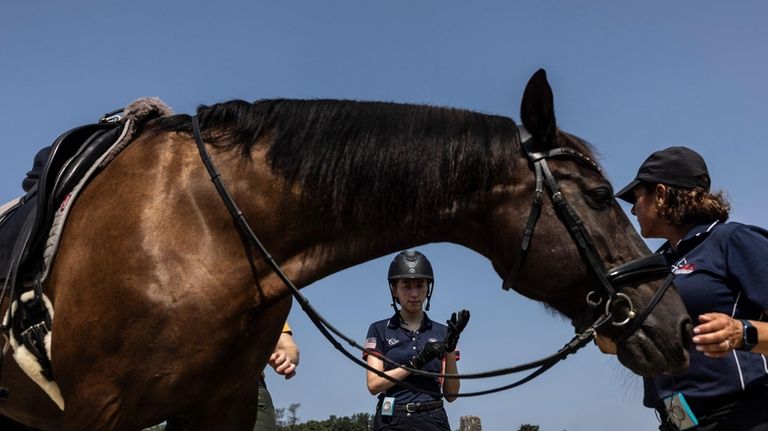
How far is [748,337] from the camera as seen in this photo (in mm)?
3709

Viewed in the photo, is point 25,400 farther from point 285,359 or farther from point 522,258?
point 522,258

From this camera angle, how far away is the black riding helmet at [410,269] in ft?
23.1

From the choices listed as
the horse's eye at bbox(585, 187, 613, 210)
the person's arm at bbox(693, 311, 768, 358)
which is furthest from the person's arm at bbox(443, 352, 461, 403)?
the person's arm at bbox(693, 311, 768, 358)

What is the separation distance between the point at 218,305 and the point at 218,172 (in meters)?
0.71

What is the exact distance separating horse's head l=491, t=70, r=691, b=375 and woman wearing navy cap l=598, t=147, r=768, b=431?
196mm

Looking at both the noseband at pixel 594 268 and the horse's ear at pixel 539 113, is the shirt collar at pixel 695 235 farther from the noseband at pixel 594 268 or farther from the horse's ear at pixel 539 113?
the horse's ear at pixel 539 113

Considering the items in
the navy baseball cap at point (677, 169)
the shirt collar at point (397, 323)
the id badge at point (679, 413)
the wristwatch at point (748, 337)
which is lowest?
the id badge at point (679, 413)

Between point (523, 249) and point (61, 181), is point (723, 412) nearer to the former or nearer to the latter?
point (523, 249)

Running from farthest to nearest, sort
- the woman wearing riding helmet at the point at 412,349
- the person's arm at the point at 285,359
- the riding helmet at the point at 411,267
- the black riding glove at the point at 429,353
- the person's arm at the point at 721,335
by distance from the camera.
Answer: the riding helmet at the point at 411,267 → the woman wearing riding helmet at the point at 412,349 → the black riding glove at the point at 429,353 → the person's arm at the point at 285,359 → the person's arm at the point at 721,335

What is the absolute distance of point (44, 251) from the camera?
4.24 metres

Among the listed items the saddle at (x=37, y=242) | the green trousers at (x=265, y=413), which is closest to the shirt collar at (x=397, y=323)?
the green trousers at (x=265, y=413)

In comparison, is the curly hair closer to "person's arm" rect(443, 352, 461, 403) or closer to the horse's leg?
"person's arm" rect(443, 352, 461, 403)

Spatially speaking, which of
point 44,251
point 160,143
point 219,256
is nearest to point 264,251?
point 219,256

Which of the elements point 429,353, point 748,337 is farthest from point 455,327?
point 748,337
